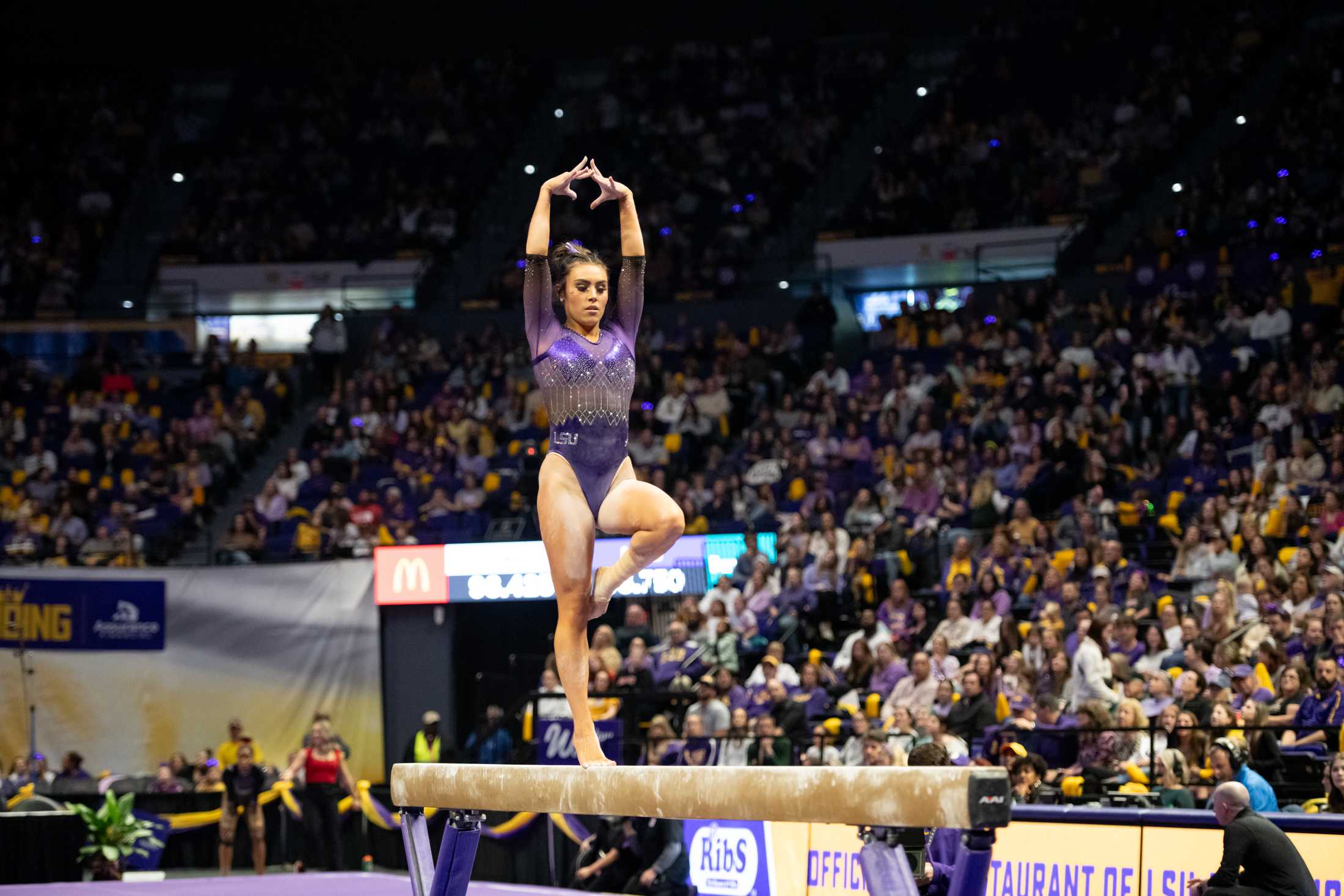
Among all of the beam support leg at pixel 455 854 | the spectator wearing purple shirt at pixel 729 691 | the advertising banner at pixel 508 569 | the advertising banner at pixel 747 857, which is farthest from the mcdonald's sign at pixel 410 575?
the beam support leg at pixel 455 854

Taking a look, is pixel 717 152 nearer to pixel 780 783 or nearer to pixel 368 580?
pixel 368 580

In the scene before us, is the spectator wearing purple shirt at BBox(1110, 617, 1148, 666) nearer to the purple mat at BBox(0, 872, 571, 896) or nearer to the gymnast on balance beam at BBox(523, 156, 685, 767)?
the purple mat at BBox(0, 872, 571, 896)

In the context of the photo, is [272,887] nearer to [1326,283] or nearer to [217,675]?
[217,675]

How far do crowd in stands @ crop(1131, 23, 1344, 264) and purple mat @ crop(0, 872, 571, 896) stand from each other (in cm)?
1113

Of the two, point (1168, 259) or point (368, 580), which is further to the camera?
point (1168, 259)

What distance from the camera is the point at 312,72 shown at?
2716cm

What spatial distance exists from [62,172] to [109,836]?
16407 mm

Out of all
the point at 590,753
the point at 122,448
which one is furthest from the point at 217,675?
the point at 590,753

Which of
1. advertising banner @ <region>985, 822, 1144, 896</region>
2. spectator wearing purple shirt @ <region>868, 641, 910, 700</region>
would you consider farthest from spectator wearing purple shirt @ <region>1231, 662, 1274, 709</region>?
spectator wearing purple shirt @ <region>868, 641, 910, 700</region>

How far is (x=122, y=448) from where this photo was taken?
19906 millimetres

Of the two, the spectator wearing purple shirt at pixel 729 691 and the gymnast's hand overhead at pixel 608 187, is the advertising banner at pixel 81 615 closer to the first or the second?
the spectator wearing purple shirt at pixel 729 691

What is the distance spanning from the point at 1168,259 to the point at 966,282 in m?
3.29

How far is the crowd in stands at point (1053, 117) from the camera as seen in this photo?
20641 millimetres

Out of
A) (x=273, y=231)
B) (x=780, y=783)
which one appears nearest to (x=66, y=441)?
(x=273, y=231)
